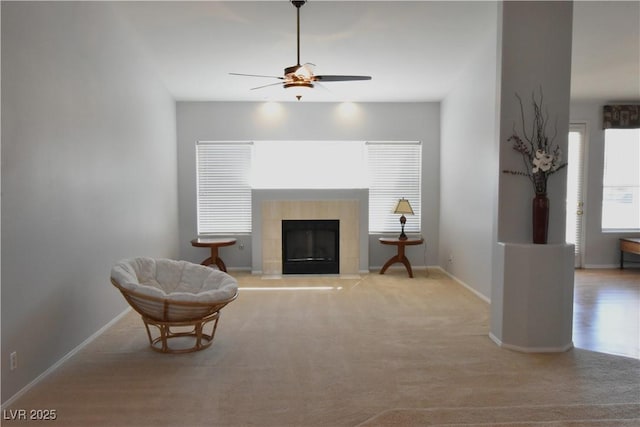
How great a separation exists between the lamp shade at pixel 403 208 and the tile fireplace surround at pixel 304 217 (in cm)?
54

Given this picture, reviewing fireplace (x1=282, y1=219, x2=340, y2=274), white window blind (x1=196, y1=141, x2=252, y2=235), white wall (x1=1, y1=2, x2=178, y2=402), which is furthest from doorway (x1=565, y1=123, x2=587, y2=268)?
white wall (x1=1, y1=2, x2=178, y2=402)

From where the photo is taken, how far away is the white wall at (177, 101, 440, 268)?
779 centimetres

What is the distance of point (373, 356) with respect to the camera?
3857mm

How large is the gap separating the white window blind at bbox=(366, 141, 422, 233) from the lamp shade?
1.67 ft

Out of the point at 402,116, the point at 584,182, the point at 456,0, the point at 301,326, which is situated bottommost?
the point at 301,326

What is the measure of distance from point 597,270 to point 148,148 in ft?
24.5

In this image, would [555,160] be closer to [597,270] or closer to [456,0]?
[456,0]

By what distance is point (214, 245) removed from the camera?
7.11 m

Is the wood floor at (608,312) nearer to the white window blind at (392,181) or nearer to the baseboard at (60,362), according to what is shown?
the white window blind at (392,181)

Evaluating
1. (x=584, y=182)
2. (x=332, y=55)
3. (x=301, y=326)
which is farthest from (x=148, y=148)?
(x=584, y=182)

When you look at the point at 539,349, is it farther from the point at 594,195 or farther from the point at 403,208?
the point at 594,195

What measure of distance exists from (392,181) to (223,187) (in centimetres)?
301

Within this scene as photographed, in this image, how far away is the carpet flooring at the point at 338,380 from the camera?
9.39ft

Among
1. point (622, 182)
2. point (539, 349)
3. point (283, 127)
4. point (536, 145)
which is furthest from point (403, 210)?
point (622, 182)
